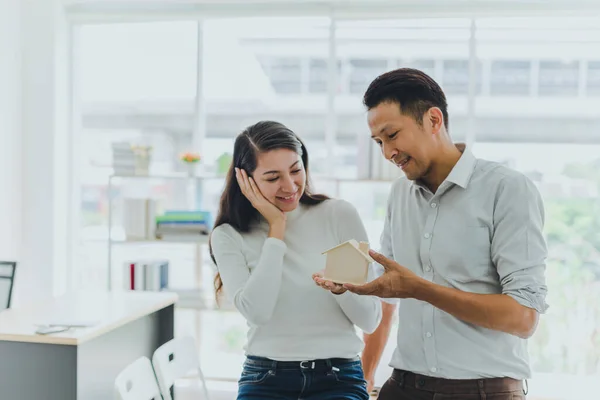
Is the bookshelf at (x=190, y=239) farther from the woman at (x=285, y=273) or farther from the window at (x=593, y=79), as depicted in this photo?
the woman at (x=285, y=273)

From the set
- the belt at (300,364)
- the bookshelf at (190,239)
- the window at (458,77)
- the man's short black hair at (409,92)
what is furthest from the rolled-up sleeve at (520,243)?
the window at (458,77)

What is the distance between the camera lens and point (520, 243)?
1.49 m

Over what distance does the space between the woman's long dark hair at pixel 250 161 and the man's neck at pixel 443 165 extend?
15.5 inches

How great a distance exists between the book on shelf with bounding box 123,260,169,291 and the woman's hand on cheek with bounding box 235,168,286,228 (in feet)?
6.80

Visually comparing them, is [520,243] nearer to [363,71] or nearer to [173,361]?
[173,361]

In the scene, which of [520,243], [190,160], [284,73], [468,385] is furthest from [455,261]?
[284,73]

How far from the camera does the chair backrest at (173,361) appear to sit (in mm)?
2307

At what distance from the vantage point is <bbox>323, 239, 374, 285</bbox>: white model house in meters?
1.57

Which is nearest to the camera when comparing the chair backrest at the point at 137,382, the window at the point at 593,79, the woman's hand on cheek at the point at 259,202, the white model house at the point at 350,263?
the white model house at the point at 350,263

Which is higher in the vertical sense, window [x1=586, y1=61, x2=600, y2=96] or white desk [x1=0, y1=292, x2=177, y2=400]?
window [x1=586, y1=61, x2=600, y2=96]

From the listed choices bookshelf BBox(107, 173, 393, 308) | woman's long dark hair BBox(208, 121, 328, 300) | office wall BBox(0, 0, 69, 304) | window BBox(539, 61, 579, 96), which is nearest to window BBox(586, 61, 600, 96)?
window BBox(539, 61, 579, 96)

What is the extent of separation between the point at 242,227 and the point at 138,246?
2421 millimetres

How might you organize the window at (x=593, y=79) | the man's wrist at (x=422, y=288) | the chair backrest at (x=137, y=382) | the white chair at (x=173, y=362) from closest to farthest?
the man's wrist at (x=422, y=288) → the chair backrest at (x=137, y=382) → the white chair at (x=173, y=362) → the window at (x=593, y=79)

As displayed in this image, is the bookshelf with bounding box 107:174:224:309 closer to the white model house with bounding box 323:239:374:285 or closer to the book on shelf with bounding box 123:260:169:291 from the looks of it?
the book on shelf with bounding box 123:260:169:291
